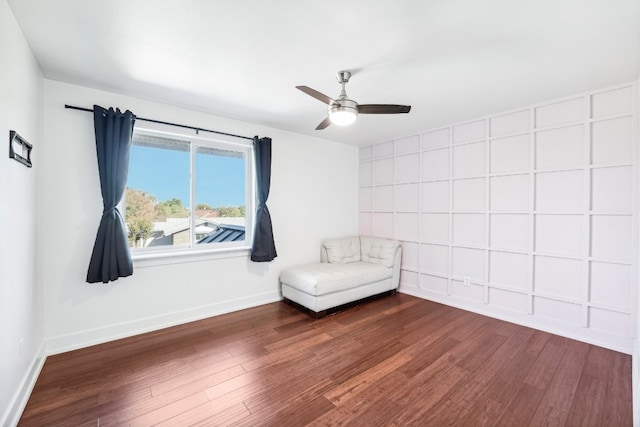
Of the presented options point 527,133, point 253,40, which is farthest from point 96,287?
point 527,133

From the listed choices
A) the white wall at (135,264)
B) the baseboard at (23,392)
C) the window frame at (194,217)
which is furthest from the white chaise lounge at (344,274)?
the baseboard at (23,392)

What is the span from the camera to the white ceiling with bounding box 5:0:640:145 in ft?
5.36

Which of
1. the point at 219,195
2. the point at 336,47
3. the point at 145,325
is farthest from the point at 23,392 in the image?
the point at 336,47

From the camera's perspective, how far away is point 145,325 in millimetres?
2975

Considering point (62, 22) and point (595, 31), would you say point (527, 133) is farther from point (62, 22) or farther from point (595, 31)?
point (62, 22)

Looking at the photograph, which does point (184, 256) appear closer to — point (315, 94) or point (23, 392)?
point (23, 392)

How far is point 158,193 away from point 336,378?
2.65 metres

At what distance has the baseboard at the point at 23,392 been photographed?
5.40 ft

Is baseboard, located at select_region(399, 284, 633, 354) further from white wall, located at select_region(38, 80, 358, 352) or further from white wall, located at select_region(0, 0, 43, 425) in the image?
white wall, located at select_region(0, 0, 43, 425)

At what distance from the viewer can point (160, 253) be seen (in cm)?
312

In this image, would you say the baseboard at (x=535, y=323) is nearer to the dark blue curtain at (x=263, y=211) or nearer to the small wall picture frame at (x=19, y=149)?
the dark blue curtain at (x=263, y=211)

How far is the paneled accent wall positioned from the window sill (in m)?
2.55

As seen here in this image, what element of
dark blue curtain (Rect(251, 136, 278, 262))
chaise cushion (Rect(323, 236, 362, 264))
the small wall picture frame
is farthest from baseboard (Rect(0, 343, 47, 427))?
chaise cushion (Rect(323, 236, 362, 264))

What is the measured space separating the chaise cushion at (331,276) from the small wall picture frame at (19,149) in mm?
2705
